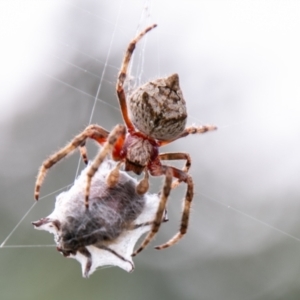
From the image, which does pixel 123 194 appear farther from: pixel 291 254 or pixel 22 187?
pixel 291 254

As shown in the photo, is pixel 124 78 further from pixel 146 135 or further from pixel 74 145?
pixel 74 145

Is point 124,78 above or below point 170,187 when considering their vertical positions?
above

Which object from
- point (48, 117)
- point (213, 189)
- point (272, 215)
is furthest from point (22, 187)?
point (272, 215)

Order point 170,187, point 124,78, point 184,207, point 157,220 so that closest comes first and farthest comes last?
point 157,220
point 170,187
point 184,207
point 124,78

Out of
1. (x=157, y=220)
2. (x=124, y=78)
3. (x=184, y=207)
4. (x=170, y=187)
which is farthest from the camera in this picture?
(x=124, y=78)

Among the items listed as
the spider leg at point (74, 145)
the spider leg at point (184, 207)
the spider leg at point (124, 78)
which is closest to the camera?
the spider leg at point (74, 145)

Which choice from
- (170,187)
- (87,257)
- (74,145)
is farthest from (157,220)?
(74,145)

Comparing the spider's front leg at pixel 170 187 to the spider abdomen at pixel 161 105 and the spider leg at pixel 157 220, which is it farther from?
the spider abdomen at pixel 161 105

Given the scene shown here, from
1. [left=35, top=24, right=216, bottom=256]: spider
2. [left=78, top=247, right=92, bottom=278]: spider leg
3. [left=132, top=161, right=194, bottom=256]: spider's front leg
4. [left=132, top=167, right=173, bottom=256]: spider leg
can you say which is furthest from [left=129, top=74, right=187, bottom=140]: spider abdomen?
[left=78, top=247, right=92, bottom=278]: spider leg

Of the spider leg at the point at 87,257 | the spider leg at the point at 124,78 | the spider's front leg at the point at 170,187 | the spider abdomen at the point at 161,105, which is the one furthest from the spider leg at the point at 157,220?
the spider leg at the point at 124,78
